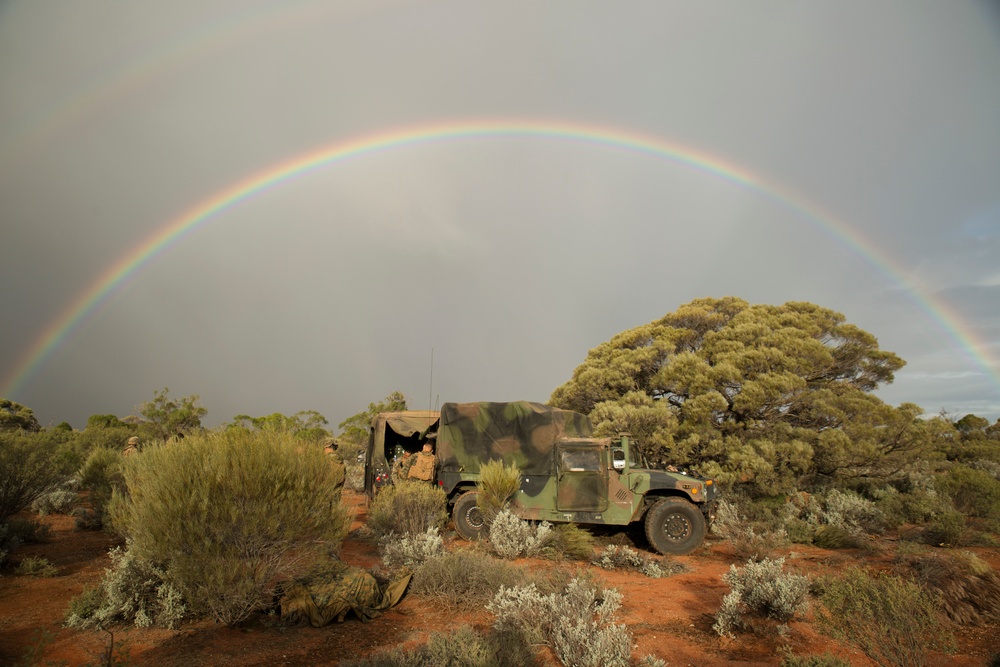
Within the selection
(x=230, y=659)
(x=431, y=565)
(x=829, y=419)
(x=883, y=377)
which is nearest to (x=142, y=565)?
(x=230, y=659)

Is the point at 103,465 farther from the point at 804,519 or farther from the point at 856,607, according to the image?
the point at 804,519

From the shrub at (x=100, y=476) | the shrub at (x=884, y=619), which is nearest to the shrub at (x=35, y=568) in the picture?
the shrub at (x=100, y=476)

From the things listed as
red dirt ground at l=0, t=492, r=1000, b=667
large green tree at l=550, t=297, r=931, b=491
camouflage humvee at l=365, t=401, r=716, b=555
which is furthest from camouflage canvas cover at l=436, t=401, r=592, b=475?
large green tree at l=550, t=297, r=931, b=491

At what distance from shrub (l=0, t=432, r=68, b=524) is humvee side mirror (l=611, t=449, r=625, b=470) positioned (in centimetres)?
1075

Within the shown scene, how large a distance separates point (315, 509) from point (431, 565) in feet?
6.80

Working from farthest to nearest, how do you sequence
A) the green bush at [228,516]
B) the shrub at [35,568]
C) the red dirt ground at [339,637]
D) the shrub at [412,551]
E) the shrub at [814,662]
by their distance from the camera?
the shrub at [412,551] → the shrub at [35,568] → the green bush at [228,516] → the red dirt ground at [339,637] → the shrub at [814,662]

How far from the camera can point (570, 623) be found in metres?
5.24

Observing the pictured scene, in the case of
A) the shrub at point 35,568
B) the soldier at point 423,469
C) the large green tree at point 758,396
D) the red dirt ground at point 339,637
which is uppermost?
the large green tree at point 758,396

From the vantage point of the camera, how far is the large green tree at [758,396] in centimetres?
1341

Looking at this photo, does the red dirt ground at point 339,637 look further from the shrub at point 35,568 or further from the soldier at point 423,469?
the soldier at point 423,469

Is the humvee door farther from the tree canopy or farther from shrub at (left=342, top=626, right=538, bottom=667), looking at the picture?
the tree canopy

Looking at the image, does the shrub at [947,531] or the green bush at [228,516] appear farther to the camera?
the shrub at [947,531]

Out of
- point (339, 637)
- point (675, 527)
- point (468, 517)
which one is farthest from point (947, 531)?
point (339, 637)

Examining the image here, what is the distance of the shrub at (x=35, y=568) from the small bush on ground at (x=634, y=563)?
28.5ft
